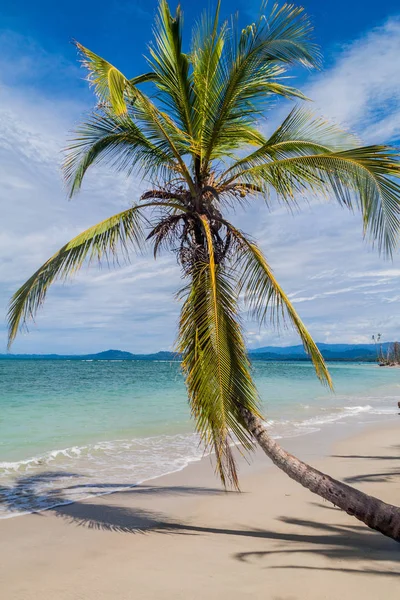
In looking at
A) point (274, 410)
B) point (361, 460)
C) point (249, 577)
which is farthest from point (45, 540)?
point (274, 410)

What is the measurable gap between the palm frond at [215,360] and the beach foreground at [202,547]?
867 mm

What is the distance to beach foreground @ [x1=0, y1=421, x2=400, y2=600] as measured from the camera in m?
4.05

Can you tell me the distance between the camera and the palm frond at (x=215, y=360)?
184 inches

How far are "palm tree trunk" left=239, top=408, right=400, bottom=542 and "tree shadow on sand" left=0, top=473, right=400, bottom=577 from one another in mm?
263

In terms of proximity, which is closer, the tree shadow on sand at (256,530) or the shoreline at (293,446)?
the tree shadow on sand at (256,530)

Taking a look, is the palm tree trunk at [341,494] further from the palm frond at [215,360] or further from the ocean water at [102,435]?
the ocean water at [102,435]

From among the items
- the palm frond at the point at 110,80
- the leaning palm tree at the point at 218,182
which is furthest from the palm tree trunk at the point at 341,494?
the palm frond at the point at 110,80

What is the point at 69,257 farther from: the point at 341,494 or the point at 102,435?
the point at 102,435

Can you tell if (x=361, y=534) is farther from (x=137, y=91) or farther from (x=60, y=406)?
(x=60, y=406)

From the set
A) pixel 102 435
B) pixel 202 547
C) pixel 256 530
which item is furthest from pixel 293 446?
pixel 202 547

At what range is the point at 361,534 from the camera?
5148mm

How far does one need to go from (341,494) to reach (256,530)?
1.36m

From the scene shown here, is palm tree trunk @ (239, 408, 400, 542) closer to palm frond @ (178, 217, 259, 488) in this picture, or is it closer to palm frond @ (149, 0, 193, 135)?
palm frond @ (178, 217, 259, 488)

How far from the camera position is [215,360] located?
15.6 feet
